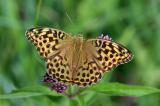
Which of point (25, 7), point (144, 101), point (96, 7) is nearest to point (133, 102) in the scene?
point (144, 101)

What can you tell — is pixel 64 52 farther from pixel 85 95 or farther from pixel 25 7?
pixel 25 7

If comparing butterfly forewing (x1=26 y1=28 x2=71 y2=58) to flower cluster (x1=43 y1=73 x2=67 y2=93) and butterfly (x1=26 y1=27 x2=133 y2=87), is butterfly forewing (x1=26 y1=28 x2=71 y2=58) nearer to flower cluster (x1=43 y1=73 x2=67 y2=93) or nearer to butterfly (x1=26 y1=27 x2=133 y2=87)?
butterfly (x1=26 y1=27 x2=133 y2=87)

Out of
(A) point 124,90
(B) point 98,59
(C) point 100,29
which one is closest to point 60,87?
(B) point 98,59

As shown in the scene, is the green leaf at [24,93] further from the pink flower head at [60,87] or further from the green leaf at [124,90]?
the green leaf at [124,90]

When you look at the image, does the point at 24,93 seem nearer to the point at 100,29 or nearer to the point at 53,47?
the point at 53,47

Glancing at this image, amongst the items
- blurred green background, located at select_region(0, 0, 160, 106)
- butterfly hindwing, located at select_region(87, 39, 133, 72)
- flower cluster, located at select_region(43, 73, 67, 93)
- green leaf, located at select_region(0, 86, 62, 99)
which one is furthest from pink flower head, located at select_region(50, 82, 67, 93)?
blurred green background, located at select_region(0, 0, 160, 106)

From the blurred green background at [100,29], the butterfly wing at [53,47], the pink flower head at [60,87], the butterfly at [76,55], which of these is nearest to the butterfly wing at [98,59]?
the butterfly at [76,55]

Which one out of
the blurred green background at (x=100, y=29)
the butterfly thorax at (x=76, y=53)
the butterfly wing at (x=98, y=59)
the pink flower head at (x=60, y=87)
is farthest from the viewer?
the blurred green background at (x=100, y=29)
